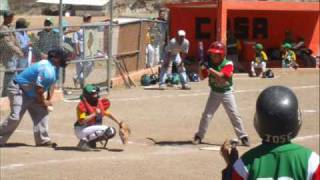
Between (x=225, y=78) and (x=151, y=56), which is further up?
(x=225, y=78)

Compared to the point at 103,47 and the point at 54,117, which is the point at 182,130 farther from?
the point at 103,47

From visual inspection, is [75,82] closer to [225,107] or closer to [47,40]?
[47,40]

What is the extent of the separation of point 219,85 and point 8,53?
5.62 m

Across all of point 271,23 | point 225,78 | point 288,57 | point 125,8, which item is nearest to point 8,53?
point 225,78

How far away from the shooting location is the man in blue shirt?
10.6m

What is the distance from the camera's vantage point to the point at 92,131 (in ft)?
34.4

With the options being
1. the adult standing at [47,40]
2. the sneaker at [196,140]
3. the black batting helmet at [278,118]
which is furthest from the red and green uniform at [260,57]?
the black batting helmet at [278,118]

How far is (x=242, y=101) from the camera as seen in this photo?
17.5m

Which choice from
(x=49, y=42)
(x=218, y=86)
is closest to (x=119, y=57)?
(x=49, y=42)

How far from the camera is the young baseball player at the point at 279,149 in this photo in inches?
123

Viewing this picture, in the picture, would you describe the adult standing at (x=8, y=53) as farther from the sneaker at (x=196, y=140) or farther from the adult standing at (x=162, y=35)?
the adult standing at (x=162, y=35)

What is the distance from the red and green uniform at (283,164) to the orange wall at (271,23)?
23878mm

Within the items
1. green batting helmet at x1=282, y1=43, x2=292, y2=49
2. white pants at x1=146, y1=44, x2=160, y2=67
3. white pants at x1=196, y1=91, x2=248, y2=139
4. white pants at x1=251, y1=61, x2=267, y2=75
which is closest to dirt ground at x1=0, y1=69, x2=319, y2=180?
white pants at x1=196, y1=91, x2=248, y2=139

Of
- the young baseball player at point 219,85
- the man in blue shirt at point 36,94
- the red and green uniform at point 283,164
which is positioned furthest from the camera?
the young baseball player at point 219,85
